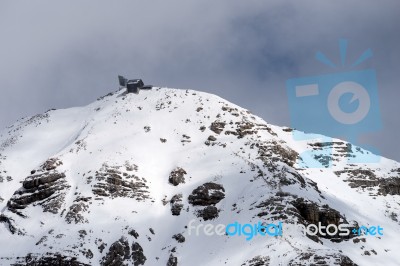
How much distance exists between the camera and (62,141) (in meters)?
106

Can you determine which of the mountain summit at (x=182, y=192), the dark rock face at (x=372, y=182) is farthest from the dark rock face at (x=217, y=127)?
the dark rock face at (x=372, y=182)

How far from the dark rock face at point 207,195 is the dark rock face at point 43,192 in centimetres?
2025

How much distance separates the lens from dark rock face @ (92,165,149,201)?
83.2 m

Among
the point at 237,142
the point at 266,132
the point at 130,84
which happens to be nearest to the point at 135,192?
the point at 237,142

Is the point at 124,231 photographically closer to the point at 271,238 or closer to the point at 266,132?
the point at 271,238

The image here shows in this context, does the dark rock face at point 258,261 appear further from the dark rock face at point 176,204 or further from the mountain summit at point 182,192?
the dark rock face at point 176,204

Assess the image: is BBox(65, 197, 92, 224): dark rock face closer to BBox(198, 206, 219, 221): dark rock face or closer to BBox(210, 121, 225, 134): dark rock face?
BBox(198, 206, 219, 221): dark rock face

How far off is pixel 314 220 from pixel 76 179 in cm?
3783

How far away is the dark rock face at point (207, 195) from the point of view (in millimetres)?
83562

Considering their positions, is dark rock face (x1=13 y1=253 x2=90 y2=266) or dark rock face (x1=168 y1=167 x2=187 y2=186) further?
dark rock face (x1=168 y1=167 x2=187 y2=186)

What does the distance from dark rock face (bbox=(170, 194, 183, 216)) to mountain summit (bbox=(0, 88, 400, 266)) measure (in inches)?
10.7

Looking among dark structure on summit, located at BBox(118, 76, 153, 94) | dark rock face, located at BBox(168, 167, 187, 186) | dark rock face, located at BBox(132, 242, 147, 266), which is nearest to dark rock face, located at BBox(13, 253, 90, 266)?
dark rock face, located at BBox(132, 242, 147, 266)

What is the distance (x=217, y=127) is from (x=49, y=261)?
158ft

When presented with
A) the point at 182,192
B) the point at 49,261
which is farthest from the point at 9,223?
the point at 182,192
